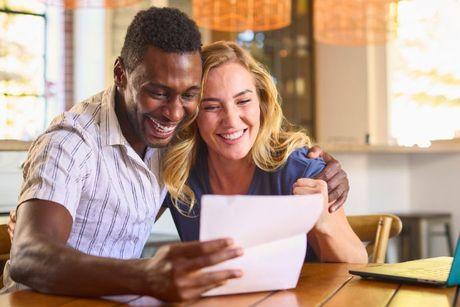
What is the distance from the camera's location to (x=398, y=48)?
19.7ft

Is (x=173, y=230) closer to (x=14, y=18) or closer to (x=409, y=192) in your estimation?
(x=409, y=192)

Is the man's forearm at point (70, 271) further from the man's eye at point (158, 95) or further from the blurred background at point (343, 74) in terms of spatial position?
the blurred background at point (343, 74)

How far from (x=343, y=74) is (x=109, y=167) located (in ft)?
15.5

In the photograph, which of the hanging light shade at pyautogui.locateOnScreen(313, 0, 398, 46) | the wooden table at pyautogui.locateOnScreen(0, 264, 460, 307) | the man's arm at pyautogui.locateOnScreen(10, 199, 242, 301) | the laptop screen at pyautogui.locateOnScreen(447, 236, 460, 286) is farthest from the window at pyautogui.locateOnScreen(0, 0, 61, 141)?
the laptop screen at pyautogui.locateOnScreen(447, 236, 460, 286)

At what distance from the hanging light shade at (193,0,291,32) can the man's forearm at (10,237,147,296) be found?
3233 mm

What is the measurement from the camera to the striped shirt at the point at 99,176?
1.52 meters

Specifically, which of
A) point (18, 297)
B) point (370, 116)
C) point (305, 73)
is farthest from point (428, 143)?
point (18, 297)

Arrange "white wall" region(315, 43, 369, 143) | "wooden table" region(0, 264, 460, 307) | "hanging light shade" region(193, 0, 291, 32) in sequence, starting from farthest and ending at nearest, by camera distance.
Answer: "white wall" region(315, 43, 369, 143) → "hanging light shade" region(193, 0, 291, 32) → "wooden table" region(0, 264, 460, 307)

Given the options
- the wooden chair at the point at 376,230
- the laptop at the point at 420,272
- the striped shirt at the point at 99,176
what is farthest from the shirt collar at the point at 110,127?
the wooden chair at the point at 376,230

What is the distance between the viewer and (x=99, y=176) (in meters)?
1.65

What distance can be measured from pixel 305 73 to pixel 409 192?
2.13 m

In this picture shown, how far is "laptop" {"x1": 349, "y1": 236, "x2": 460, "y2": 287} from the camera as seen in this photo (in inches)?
52.8

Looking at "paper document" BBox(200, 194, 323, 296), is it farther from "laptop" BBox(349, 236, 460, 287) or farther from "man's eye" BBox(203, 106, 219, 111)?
"man's eye" BBox(203, 106, 219, 111)

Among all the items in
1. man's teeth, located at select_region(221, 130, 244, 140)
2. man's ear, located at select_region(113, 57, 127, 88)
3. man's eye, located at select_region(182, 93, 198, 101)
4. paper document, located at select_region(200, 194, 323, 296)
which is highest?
man's ear, located at select_region(113, 57, 127, 88)
